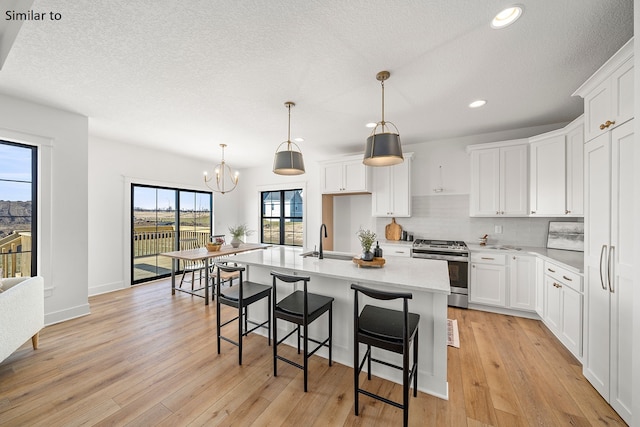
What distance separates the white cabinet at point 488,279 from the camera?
11.1ft

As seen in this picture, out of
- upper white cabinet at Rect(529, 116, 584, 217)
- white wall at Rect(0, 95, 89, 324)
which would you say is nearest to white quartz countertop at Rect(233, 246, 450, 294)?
upper white cabinet at Rect(529, 116, 584, 217)

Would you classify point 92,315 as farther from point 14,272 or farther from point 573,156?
Result: point 573,156

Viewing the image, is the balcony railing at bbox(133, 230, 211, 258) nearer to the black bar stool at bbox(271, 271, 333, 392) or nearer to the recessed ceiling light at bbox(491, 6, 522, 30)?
the black bar stool at bbox(271, 271, 333, 392)

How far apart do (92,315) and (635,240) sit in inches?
213

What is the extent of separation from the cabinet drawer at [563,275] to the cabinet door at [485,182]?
1.05 meters

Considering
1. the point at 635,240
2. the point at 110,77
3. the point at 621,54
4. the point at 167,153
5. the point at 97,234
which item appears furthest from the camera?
the point at 167,153

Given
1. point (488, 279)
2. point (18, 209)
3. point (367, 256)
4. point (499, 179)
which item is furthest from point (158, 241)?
point (499, 179)

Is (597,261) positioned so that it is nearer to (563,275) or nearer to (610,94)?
(563,275)

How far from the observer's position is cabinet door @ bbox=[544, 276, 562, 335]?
2.64 metres

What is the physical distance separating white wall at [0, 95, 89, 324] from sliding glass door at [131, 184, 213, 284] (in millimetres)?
1487

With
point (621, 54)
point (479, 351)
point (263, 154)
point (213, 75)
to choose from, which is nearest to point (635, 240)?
point (621, 54)

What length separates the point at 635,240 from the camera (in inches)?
57.2

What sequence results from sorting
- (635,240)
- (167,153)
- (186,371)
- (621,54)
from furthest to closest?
1. (167,153)
2. (186,371)
3. (621,54)
4. (635,240)

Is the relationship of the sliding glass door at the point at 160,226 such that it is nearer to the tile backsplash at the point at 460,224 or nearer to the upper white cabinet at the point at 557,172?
the tile backsplash at the point at 460,224
